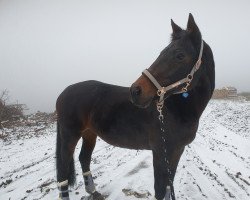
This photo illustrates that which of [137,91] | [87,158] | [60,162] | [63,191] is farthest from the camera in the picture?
[87,158]

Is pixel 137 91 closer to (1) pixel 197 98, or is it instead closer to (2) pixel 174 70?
(2) pixel 174 70

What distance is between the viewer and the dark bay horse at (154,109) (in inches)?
125

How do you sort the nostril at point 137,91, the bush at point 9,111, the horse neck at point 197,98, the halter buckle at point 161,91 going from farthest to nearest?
the bush at point 9,111 → the horse neck at point 197,98 → the halter buckle at point 161,91 → the nostril at point 137,91

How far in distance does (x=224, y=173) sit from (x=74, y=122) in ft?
11.4

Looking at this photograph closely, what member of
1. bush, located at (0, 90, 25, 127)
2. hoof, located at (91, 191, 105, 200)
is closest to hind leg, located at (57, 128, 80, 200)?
hoof, located at (91, 191, 105, 200)

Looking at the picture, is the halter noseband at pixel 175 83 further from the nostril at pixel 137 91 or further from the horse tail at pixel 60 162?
the horse tail at pixel 60 162

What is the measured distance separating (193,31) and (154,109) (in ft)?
3.76

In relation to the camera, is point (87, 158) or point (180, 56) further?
point (87, 158)

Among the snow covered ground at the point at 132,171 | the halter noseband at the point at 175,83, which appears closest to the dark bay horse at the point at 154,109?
the halter noseband at the point at 175,83

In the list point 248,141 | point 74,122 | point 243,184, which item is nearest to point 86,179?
point 74,122

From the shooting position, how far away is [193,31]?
324cm

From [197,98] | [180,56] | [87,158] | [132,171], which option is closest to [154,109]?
[197,98]

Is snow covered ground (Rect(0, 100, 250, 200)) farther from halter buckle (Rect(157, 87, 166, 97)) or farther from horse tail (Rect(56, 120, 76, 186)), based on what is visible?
halter buckle (Rect(157, 87, 166, 97))

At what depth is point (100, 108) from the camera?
4.37 m
